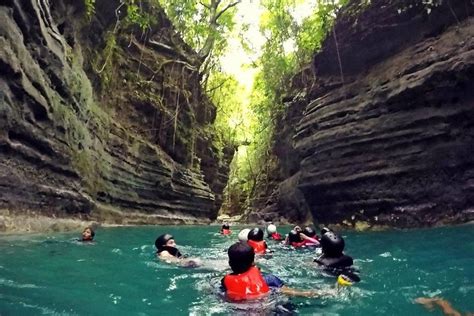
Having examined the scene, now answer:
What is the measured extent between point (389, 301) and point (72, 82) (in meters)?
11.1

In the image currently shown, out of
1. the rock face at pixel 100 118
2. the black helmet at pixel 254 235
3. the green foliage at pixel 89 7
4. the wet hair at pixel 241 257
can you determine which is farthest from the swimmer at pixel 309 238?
the green foliage at pixel 89 7

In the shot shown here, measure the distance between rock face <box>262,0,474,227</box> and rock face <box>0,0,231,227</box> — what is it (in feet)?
21.1

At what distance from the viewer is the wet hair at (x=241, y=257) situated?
4.34 m

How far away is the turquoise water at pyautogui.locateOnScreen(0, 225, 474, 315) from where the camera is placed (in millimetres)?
4383

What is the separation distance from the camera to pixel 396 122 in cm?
1221

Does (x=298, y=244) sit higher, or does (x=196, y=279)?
(x=298, y=244)

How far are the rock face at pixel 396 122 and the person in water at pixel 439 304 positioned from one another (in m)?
7.49

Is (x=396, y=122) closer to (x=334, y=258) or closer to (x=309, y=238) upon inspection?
(x=309, y=238)

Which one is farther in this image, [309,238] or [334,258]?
[309,238]

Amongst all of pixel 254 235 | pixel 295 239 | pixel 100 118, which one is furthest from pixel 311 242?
pixel 100 118

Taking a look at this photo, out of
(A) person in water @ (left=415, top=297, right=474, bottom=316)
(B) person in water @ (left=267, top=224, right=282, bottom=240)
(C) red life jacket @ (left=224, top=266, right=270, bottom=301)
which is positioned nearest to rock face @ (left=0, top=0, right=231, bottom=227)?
(B) person in water @ (left=267, top=224, right=282, bottom=240)

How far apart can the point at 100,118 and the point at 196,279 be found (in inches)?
409

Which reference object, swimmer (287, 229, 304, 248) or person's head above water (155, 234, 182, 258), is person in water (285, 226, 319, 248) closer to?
swimmer (287, 229, 304, 248)

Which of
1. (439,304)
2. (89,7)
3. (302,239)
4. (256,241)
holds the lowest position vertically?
(439,304)
